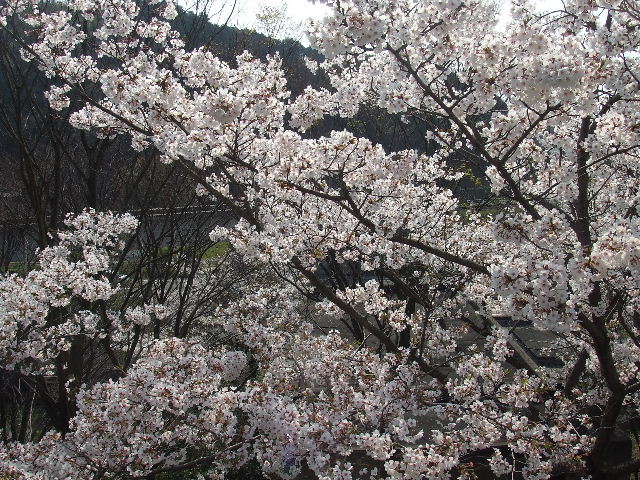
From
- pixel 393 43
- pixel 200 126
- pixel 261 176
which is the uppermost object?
pixel 393 43

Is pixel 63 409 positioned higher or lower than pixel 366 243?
lower

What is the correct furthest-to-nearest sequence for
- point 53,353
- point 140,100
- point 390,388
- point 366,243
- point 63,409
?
point 63,409 → point 366,243 → point 53,353 → point 390,388 → point 140,100

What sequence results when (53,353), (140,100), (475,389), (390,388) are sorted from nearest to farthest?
1. (140,100)
2. (390,388)
3. (475,389)
4. (53,353)

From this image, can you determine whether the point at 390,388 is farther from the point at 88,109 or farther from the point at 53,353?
the point at 88,109

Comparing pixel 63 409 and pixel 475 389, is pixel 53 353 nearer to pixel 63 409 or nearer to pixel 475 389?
pixel 63 409

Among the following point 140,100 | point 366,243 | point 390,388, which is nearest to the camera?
point 140,100

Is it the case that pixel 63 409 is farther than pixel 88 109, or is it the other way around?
pixel 63 409

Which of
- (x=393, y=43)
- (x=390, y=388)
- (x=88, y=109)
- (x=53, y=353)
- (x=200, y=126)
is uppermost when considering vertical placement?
(x=88, y=109)

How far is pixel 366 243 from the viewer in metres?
5.74

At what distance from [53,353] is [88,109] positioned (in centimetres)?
250

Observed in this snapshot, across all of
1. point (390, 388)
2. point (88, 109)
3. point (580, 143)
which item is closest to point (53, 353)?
point (88, 109)

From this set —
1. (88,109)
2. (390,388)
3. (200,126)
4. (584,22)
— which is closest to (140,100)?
(200,126)

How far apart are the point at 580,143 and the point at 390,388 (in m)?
2.65

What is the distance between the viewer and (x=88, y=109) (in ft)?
17.6
